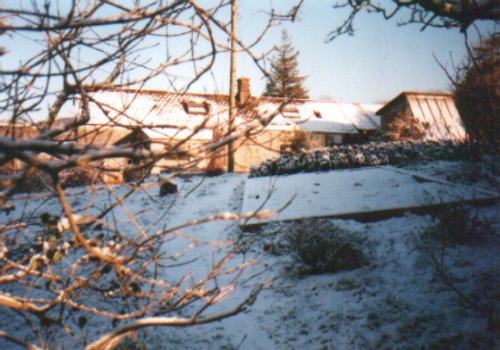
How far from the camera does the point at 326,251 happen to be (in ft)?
17.9

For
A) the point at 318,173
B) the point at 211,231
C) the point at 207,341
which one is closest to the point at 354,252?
the point at 207,341

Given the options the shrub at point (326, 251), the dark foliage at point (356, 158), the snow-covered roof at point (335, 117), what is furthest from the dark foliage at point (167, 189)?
the snow-covered roof at point (335, 117)

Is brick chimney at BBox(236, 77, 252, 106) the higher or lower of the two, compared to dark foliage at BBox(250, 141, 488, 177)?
higher

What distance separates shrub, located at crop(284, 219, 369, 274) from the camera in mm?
5426

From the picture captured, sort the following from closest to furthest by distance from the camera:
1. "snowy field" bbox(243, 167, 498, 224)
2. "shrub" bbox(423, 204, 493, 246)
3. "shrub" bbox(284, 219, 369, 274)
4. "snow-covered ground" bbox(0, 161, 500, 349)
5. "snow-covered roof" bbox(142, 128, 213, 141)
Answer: "snow-covered roof" bbox(142, 128, 213, 141)
"snow-covered ground" bbox(0, 161, 500, 349)
"shrub" bbox(423, 204, 493, 246)
"shrub" bbox(284, 219, 369, 274)
"snowy field" bbox(243, 167, 498, 224)

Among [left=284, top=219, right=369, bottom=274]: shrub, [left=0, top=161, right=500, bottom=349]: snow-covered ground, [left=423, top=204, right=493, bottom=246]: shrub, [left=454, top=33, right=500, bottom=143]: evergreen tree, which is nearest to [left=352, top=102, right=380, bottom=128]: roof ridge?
[left=0, top=161, right=500, bottom=349]: snow-covered ground

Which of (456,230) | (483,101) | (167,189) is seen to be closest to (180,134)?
(167,189)

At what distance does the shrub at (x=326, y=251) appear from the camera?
5.43m

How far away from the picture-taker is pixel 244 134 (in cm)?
173

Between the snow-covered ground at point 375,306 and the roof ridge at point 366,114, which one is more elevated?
the roof ridge at point 366,114

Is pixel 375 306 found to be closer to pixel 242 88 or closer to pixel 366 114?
pixel 242 88

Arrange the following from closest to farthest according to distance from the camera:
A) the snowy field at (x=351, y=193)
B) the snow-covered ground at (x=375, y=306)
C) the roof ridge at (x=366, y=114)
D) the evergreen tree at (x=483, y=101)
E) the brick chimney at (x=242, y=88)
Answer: the evergreen tree at (x=483, y=101), the snow-covered ground at (x=375, y=306), the snowy field at (x=351, y=193), the brick chimney at (x=242, y=88), the roof ridge at (x=366, y=114)

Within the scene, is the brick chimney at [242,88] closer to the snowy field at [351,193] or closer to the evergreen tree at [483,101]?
the snowy field at [351,193]

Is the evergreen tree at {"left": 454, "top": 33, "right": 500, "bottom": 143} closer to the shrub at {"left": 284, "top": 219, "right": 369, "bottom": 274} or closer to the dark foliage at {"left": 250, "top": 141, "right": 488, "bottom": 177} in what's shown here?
the shrub at {"left": 284, "top": 219, "right": 369, "bottom": 274}
